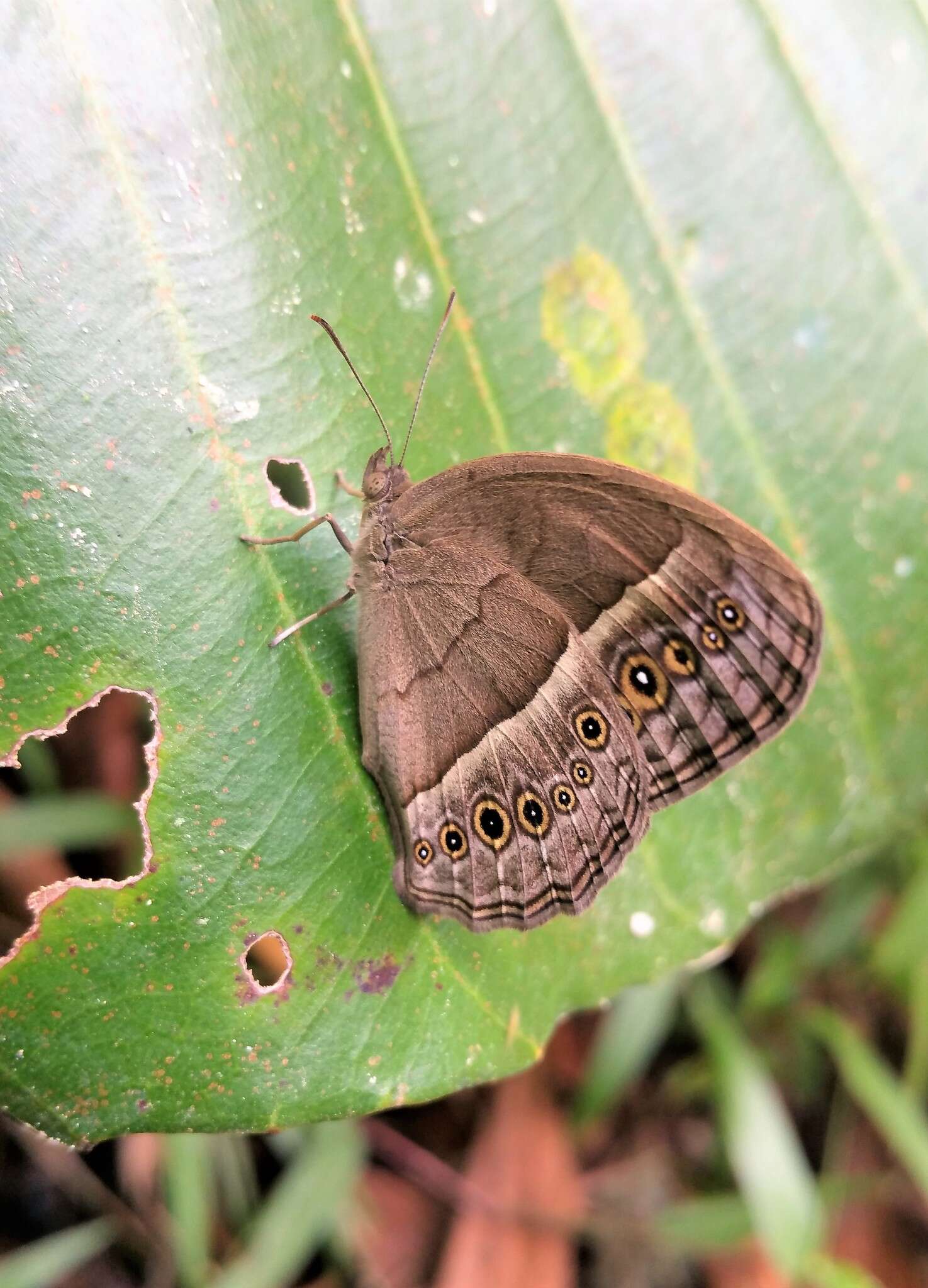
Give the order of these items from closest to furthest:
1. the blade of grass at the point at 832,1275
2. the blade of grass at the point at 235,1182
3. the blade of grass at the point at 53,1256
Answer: the blade of grass at the point at 53,1256, the blade of grass at the point at 235,1182, the blade of grass at the point at 832,1275

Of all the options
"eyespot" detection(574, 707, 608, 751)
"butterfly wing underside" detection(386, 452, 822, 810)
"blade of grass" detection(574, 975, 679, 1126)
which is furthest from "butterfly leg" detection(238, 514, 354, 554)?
"blade of grass" detection(574, 975, 679, 1126)

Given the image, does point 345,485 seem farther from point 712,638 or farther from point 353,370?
point 712,638

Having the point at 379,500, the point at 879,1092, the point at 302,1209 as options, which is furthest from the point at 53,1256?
the point at 879,1092

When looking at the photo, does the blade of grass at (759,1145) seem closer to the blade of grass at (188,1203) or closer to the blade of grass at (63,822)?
the blade of grass at (188,1203)

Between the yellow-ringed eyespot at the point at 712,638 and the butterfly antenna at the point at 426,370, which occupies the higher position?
the butterfly antenna at the point at 426,370

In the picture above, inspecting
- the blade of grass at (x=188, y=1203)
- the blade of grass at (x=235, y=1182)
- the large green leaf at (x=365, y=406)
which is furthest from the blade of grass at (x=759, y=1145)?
the blade of grass at (x=188, y=1203)

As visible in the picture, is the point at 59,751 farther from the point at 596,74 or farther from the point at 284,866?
the point at 596,74

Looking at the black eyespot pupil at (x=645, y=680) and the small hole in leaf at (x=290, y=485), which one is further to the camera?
the black eyespot pupil at (x=645, y=680)
